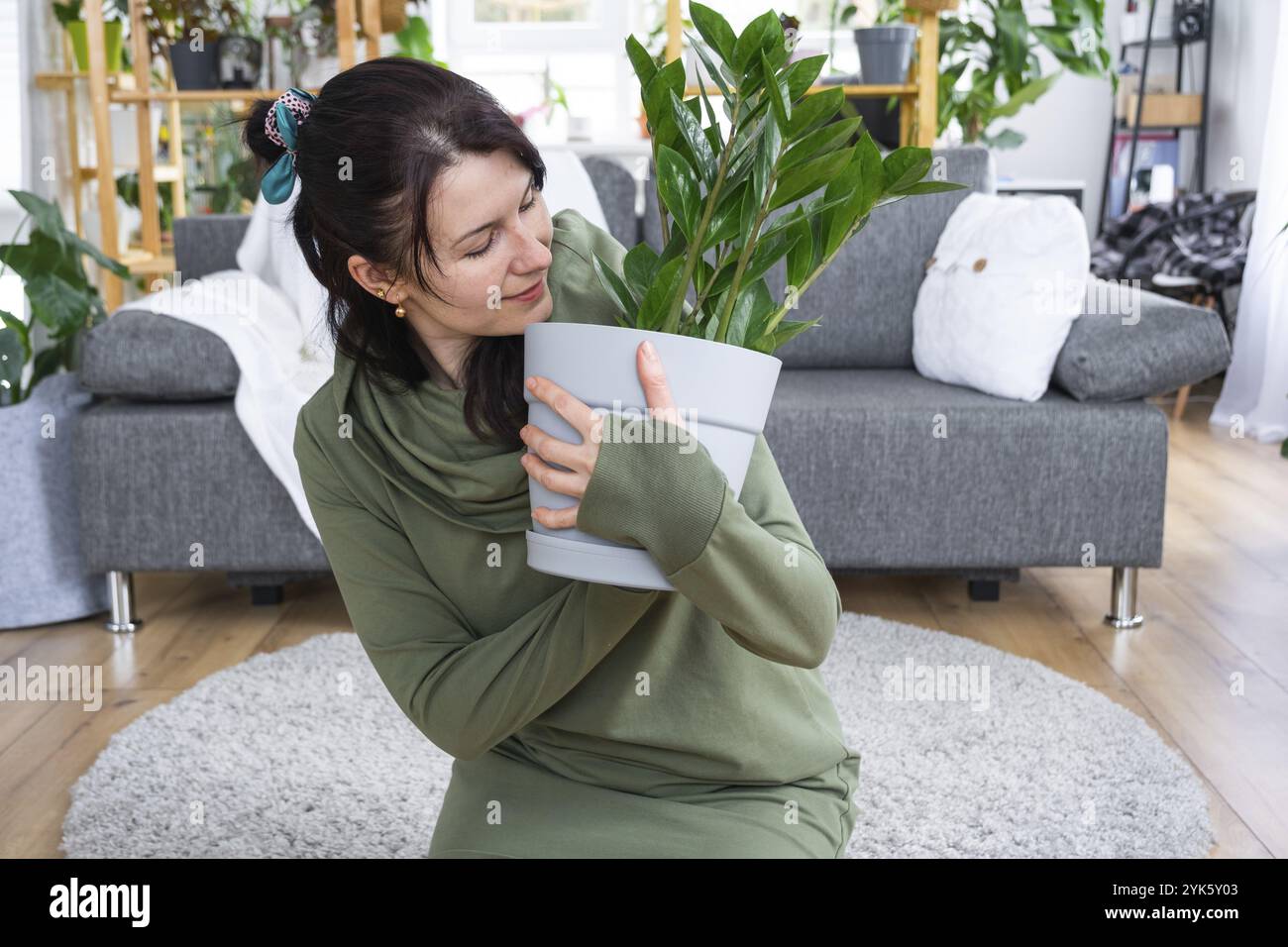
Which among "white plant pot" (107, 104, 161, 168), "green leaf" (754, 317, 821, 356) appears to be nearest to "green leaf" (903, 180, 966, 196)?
"green leaf" (754, 317, 821, 356)

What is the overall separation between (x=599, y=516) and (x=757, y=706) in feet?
1.08

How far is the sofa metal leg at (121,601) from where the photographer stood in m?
2.33

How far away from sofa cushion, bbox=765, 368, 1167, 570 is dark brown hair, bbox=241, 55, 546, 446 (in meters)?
1.33

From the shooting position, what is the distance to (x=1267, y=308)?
4.20m

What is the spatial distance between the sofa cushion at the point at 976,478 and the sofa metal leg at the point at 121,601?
46.9 inches

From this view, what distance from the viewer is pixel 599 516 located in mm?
752

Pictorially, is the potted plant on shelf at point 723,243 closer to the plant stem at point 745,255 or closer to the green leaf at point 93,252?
the plant stem at point 745,255

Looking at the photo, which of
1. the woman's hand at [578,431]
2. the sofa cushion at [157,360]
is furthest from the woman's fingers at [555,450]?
the sofa cushion at [157,360]

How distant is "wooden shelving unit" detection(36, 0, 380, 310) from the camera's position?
3.28m

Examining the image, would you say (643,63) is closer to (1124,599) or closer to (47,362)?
(1124,599)

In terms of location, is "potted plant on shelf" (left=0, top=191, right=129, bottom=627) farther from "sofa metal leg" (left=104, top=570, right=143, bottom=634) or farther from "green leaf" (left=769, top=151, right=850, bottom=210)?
"green leaf" (left=769, top=151, right=850, bottom=210)

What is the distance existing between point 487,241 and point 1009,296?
1612 mm

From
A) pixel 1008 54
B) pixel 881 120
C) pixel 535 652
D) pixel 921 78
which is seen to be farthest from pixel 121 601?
pixel 1008 54
